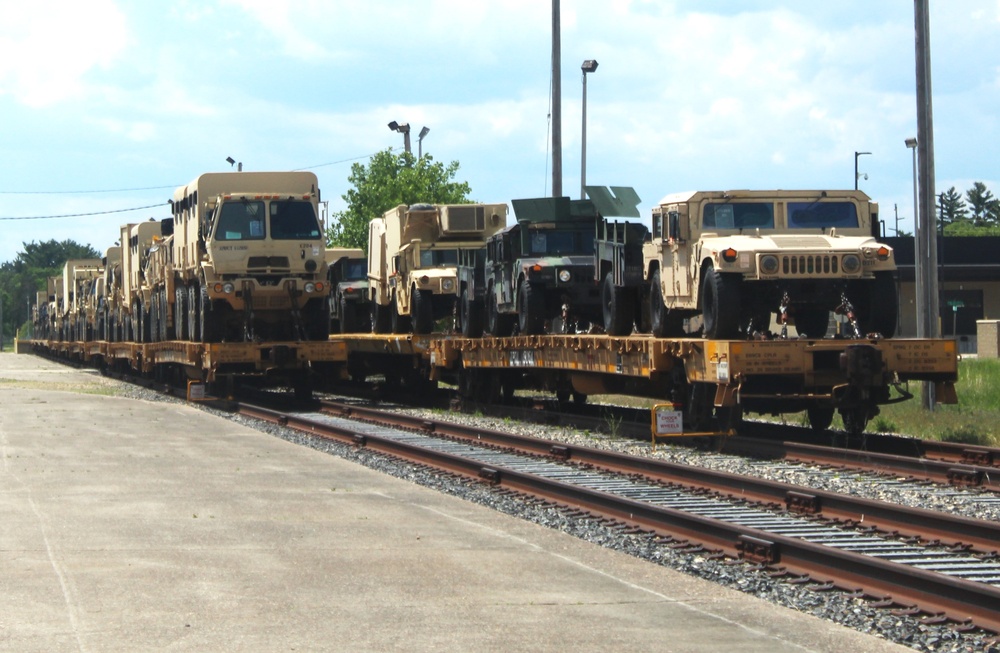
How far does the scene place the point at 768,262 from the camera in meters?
15.0

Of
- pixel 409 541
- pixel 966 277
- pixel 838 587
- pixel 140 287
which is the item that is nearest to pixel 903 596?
pixel 838 587

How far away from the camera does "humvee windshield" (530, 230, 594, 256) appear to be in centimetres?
2130

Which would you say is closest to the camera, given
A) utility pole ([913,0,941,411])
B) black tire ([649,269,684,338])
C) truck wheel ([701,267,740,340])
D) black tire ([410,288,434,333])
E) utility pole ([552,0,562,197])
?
truck wheel ([701,267,740,340])

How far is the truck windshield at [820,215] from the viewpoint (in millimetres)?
16453

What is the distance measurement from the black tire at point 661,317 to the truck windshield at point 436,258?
9506mm

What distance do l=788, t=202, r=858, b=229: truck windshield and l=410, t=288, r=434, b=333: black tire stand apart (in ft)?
34.9

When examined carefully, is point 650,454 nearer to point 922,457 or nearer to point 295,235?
point 922,457

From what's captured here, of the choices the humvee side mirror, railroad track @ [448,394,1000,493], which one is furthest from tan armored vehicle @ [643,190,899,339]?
the humvee side mirror

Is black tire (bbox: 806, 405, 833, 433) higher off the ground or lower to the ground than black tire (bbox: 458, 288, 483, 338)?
lower

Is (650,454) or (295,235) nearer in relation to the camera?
(650,454)

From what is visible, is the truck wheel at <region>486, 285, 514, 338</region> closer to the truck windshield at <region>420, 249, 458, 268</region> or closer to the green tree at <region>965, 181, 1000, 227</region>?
the truck windshield at <region>420, 249, 458, 268</region>

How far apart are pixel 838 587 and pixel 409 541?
3076 mm

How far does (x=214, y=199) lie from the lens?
25812 mm

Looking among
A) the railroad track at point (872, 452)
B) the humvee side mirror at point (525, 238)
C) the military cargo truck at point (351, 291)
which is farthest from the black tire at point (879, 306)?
the military cargo truck at point (351, 291)
